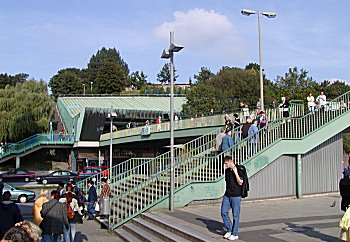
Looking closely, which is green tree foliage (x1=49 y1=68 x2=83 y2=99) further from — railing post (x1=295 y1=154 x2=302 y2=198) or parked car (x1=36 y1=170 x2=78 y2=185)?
railing post (x1=295 y1=154 x2=302 y2=198)

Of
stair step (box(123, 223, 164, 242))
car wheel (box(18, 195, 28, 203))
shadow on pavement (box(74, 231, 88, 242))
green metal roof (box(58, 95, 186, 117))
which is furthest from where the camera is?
green metal roof (box(58, 95, 186, 117))

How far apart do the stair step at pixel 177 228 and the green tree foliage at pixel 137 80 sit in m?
117

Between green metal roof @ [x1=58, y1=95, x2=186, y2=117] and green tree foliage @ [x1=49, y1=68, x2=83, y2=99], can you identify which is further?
green tree foliage @ [x1=49, y1=68, x2=83, y2=99]

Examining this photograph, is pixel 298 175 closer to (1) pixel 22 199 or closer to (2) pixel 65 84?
(1) pixel 22 199

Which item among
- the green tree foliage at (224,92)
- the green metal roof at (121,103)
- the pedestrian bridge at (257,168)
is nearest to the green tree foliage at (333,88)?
the green tree foliage at (224,92)

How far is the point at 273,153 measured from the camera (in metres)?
16.2

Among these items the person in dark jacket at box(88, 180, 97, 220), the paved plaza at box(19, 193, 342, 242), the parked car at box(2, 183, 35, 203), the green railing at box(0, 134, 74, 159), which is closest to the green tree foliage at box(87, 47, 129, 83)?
the green railing at box(0, 134, 74, 159)

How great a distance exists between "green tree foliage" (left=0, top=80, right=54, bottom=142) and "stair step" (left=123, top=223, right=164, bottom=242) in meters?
39.9

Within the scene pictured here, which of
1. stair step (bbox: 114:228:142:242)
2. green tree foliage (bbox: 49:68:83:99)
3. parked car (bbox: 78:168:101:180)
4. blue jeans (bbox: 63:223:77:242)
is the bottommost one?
parked car (bbox: 78:168:101:180)

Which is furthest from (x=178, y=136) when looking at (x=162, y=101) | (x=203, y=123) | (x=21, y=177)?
(x=162, y=101)

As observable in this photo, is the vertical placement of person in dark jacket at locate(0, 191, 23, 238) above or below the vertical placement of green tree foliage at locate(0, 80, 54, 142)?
below

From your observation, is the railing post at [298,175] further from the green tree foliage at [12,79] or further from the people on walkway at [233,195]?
the green tree foliage at [12,79]

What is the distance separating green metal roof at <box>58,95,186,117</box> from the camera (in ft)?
207

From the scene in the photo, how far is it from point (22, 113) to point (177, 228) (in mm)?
43388
